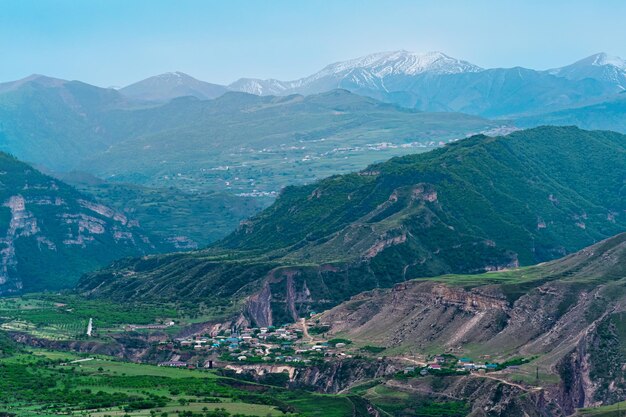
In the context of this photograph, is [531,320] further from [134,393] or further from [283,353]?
[134,393]

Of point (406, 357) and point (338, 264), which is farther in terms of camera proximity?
point (338, 264)

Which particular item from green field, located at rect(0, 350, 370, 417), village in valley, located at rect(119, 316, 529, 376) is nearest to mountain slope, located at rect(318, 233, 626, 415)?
village in valley, located at rect(119, 316, 529, 376)

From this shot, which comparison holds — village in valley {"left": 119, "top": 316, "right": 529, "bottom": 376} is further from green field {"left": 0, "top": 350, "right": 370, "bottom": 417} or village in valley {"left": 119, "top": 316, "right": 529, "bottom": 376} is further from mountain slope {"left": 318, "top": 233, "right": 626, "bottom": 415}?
green field {"left": 0, "top": 350, "right": 370, "bottom": 417}

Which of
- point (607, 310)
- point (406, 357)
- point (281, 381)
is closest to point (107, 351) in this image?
point (281, 381)

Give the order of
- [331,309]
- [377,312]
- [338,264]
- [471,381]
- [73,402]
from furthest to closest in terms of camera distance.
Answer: [338,264] → [331,309] → [377,312] → [471,381] → [73,402]

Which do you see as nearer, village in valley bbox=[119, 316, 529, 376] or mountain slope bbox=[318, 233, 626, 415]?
mountain slope bbox=[318, 233, 626, 415]

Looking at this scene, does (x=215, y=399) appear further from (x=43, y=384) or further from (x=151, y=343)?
(x=151, y=343)

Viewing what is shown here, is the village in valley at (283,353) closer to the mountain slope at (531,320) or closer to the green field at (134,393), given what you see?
the mountain slope at (531,320)

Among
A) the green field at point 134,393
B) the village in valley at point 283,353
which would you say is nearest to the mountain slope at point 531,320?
the village in valley at point 283,353

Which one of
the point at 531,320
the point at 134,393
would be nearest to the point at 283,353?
the point at 531,320

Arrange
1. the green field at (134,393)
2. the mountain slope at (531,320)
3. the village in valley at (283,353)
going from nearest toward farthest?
the green field at (134,393)
the mountain slope at (531,320)
the village in valley at (283,353)

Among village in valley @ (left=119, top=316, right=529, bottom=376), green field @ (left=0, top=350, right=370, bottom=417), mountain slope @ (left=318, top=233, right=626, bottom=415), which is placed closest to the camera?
green field @ (left=0, top=350, right=370, bottom=417)
